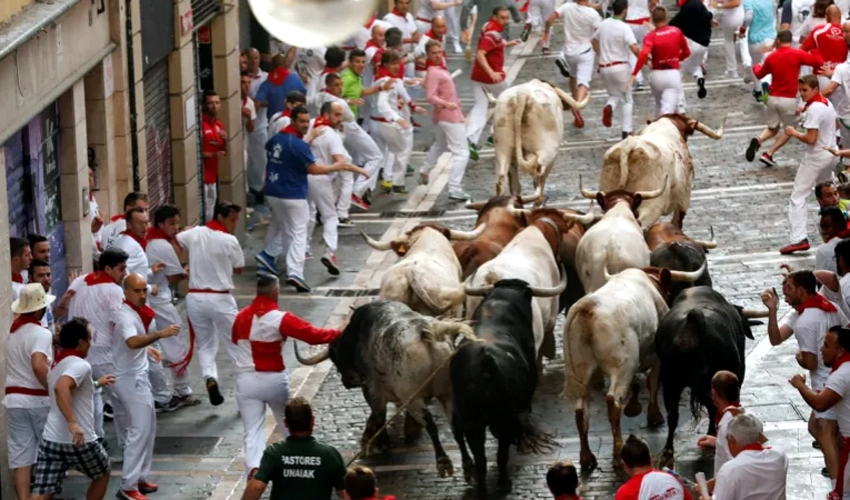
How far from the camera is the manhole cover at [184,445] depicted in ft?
55.2

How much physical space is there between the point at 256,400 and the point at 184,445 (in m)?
1.64

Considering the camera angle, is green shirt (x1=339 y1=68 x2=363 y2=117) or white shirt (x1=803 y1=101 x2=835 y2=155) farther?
green shirt (x1=339 y1=68 x2=363 y2=117)

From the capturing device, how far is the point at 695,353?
15305mm

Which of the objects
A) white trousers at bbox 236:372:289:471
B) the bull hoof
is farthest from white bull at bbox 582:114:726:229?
white trousers at bbox 236:372:289:471

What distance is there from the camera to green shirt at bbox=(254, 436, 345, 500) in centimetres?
1214

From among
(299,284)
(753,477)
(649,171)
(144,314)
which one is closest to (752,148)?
(649,171)

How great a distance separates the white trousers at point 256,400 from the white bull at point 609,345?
8.14ft

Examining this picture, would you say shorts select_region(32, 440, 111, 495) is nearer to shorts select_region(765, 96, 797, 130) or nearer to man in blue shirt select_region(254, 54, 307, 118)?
man in blue shirt select_region(254, 54, 307, 118)

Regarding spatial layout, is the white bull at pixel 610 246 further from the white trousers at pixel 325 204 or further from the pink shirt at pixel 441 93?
the pink shirt at pixel 441 93

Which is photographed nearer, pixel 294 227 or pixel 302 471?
pixel 302 471

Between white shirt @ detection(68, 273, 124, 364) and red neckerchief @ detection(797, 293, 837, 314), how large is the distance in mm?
5692

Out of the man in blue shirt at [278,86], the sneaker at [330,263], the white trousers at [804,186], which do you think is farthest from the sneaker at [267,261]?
the white trousers at [804,186]

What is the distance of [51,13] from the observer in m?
17.3

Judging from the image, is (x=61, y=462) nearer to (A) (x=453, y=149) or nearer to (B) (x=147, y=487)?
(B) (x=147, y=487)
